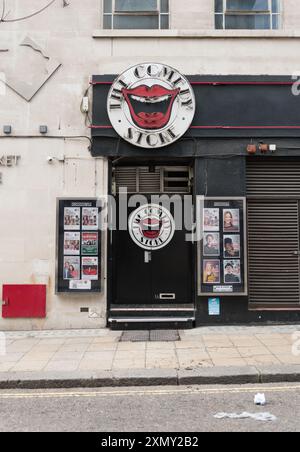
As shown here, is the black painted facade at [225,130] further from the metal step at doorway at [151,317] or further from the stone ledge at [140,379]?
the stone ledge at [140,379]

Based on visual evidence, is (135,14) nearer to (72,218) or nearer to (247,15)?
(247,15)

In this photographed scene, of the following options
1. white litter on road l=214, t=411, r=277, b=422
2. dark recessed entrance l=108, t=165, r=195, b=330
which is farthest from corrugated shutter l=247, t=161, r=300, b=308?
white litter on road l=214, t=411, r=277, b=422

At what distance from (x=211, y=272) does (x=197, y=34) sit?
4808 mm

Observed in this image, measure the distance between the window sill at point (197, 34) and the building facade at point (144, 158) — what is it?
0.02 m

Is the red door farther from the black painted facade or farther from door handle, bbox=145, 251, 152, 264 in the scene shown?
door handle, bbox=145, 251, 152, 264

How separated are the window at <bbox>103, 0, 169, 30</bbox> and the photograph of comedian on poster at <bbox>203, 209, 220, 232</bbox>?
4.01 meters

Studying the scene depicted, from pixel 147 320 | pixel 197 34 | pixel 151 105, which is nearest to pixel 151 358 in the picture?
pixel 147 320

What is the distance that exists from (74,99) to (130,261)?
3.47 metres

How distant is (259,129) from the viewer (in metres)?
9.22

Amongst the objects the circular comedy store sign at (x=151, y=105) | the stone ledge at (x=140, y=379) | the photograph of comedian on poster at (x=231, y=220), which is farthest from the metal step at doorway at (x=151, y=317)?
the circular comedy store sign at (x=151, y=105)

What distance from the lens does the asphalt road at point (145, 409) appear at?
4656 mm

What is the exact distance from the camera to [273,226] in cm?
945

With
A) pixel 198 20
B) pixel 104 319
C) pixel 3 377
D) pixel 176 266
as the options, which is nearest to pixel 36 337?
pixel 104 319

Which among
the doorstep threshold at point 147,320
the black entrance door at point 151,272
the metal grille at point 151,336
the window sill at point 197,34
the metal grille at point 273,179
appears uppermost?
the window sill at point 197,34
